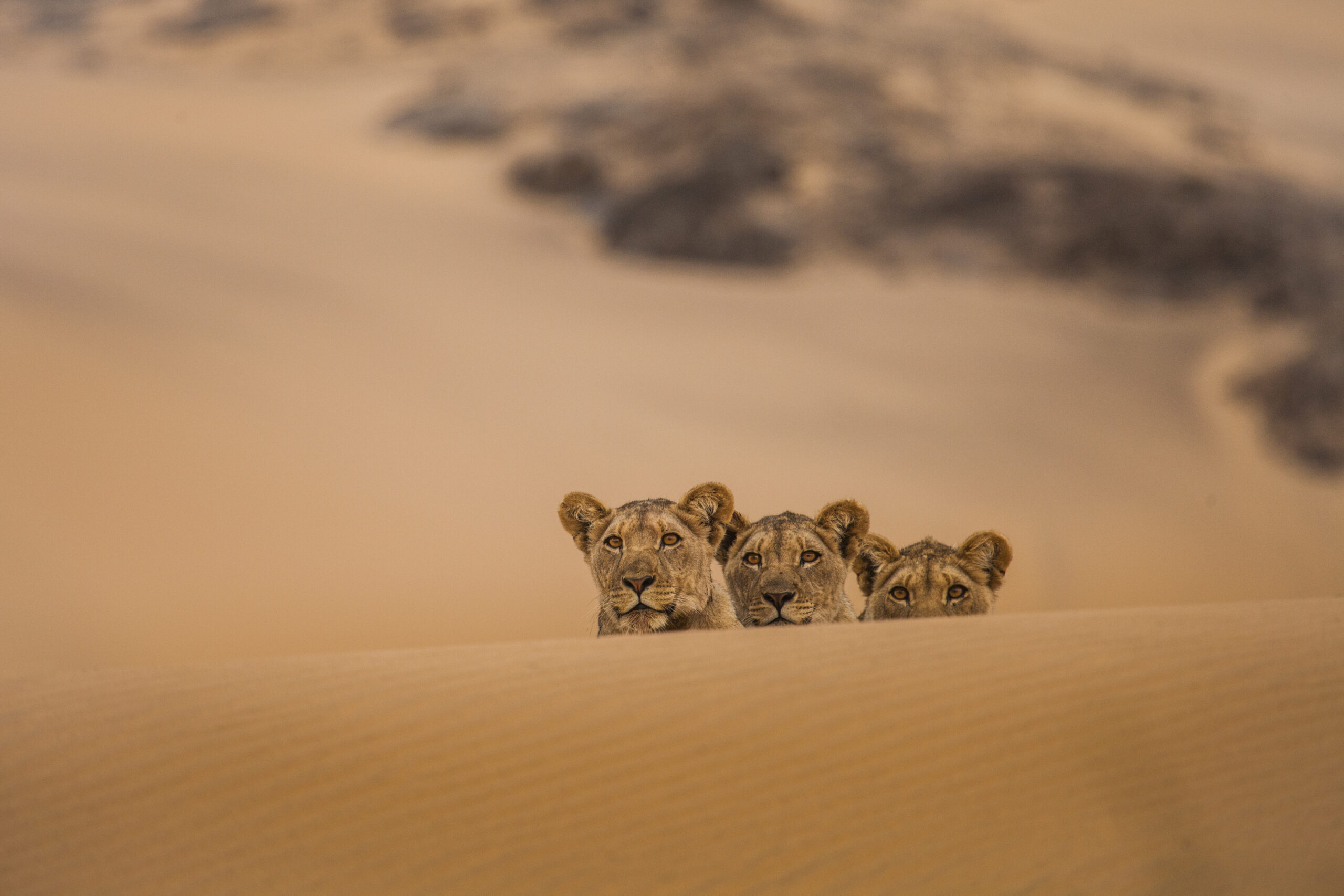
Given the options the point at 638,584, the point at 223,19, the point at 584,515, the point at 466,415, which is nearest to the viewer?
the point at 638,584

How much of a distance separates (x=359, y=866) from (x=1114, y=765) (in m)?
2.71

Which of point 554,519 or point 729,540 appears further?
point 554,519

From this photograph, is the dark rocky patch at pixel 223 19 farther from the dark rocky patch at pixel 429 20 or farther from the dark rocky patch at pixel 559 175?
the dark rocky patch at pixel 559 175

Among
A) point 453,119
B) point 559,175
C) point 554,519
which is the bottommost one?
point 554,519

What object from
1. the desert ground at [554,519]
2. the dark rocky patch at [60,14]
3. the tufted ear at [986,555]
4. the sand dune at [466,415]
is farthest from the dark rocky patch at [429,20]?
the tufted ear at [986,555]

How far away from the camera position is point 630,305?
24078mm

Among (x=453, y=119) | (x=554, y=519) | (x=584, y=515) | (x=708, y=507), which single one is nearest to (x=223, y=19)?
(x=453, y=119)

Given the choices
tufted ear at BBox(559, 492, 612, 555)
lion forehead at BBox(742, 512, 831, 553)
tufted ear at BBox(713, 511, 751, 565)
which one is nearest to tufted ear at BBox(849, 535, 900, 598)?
lion forehead at BBox(742, 512, 831, 553)

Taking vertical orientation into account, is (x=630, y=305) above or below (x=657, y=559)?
above

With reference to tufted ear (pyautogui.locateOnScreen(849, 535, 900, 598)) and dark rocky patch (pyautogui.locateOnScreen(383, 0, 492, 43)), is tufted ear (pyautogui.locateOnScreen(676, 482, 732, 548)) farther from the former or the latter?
dark rocky patch (pyautogui.locateOnScreen(383, 0, 492, 43))

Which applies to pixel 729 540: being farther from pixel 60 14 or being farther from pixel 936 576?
pixel 60 14

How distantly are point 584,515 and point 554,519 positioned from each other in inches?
434

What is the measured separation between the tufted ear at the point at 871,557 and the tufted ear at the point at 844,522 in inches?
1.7

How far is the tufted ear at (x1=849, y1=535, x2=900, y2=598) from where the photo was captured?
6.25m
